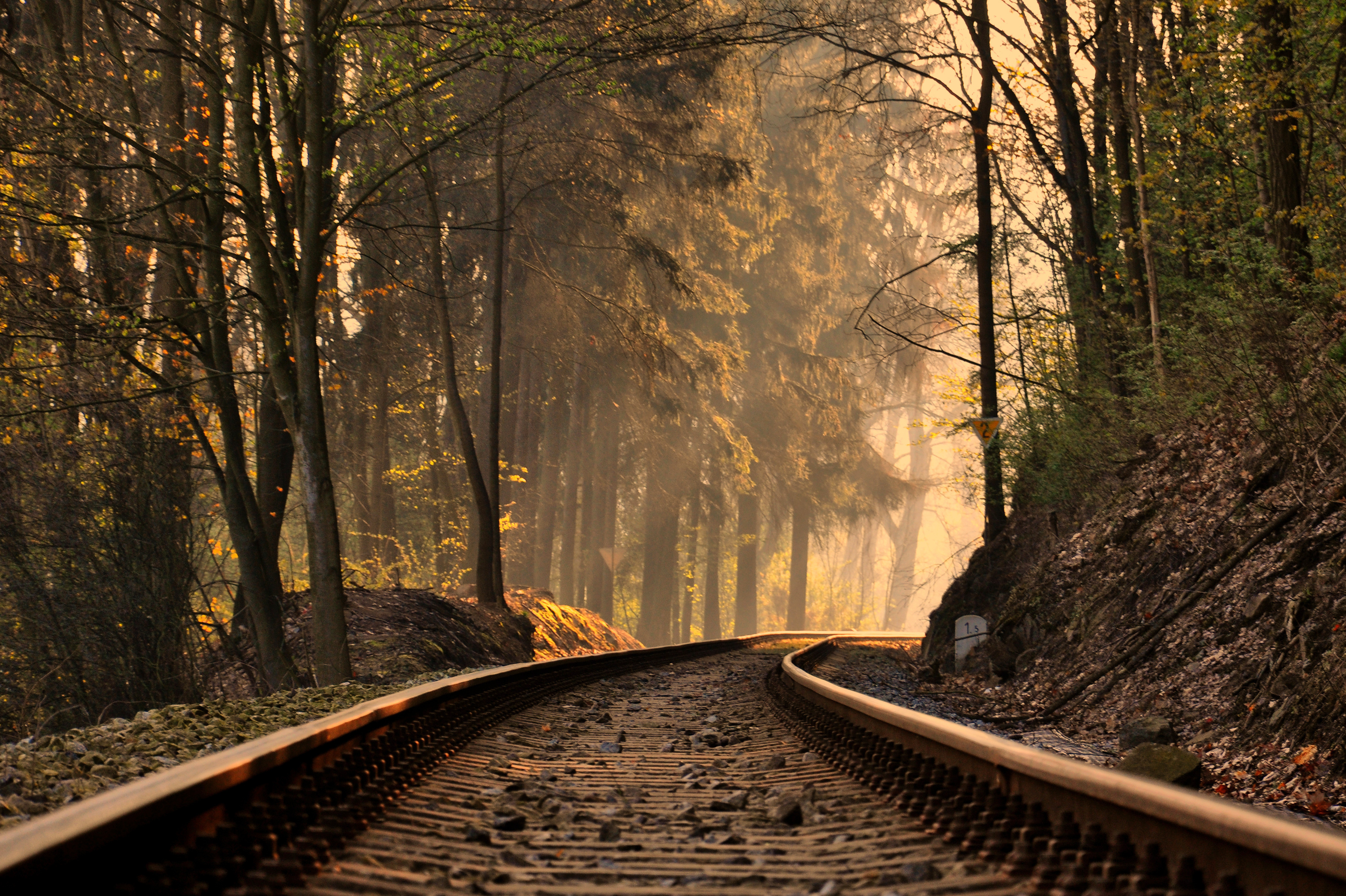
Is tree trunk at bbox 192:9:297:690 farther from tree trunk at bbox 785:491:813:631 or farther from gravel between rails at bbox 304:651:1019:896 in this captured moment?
tree trunk at bbox 785:491:813:631

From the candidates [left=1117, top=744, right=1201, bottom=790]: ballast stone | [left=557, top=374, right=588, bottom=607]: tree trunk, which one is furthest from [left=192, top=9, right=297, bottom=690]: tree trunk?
[left=557, top=374, right=588, bottom=607]: tree trunk

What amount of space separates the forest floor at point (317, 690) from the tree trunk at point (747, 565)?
47.0ft

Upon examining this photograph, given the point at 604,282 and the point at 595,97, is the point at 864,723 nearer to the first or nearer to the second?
the point at 595,97

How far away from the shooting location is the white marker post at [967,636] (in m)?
13.7

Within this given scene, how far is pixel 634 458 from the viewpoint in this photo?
34.4m

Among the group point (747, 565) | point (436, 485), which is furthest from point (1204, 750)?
point (747, 565)

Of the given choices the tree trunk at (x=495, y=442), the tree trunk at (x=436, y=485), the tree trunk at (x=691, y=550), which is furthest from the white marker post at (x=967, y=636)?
the tree trunk at (x=691, y=550)

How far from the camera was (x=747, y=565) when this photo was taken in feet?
130

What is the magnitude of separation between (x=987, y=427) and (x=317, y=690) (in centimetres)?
1120

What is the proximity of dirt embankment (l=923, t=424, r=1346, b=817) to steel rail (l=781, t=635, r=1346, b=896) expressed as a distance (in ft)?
6.57

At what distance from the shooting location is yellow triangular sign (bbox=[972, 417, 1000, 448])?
1623 cm

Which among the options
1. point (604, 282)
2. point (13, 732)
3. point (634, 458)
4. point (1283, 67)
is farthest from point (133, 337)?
point (634, 458)

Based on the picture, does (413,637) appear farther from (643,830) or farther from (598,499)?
(598,499)

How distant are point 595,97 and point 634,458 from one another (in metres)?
13.5
